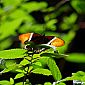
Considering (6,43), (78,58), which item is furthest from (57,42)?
(6,43)

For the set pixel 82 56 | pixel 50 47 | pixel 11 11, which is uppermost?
pixel 11 11

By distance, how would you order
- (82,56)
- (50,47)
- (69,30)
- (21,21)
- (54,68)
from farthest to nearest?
1. (69,30)
2. (21,21)
3. (82,56)
4. (54,68)
5. (50,47)

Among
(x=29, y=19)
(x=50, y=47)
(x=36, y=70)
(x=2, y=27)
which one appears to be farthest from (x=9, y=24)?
(x=50, y=47)

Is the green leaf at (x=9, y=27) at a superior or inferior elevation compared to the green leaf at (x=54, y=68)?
superior

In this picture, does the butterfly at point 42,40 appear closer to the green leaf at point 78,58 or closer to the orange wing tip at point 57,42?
the orange wing tip at point 57,42

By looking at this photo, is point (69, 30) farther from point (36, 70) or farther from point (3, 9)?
point (36, 70)

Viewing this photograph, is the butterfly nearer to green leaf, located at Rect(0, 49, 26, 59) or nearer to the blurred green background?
Result: green leaf, located at Rect(0, 49, 26, 59)

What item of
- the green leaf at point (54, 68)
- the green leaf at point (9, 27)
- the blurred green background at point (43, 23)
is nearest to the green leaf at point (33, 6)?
the blurred green background at point (43, 23)

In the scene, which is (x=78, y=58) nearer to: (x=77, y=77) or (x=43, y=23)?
(x=43, y=23)

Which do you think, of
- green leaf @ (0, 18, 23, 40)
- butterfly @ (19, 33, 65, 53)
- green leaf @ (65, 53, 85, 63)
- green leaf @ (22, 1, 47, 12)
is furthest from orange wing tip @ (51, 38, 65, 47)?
green leaf @ (22, 1, 47, 12)
